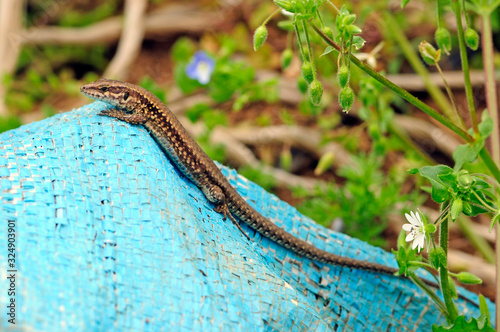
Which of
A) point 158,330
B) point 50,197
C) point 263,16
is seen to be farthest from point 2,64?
point 158,330

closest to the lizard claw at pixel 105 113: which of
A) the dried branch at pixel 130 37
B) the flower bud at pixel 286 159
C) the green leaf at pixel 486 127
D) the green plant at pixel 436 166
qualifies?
the green plant at pixel 436 166

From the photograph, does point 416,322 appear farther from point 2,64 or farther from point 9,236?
point 2,64

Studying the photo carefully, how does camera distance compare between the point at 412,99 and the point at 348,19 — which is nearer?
the point at 348,19

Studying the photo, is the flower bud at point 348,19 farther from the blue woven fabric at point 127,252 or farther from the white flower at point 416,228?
the blue woven fabric at point 127,252

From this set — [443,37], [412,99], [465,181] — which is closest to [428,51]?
[443,37]

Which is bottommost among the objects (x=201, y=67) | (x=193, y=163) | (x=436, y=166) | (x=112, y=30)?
(x=436, y=166)

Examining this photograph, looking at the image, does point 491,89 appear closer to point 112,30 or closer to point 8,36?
point 112,30

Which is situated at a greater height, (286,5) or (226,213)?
(286,5)

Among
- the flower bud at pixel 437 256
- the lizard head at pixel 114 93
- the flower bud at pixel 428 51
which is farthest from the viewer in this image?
the lizard head at pixel 114 93
